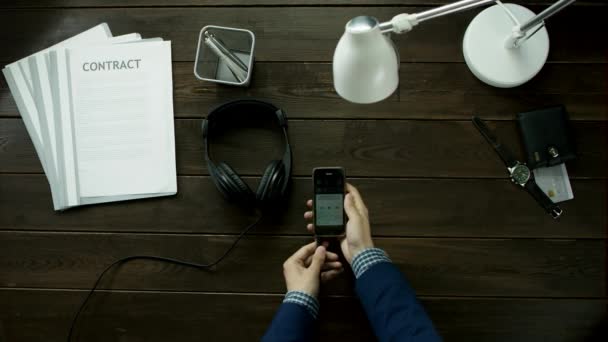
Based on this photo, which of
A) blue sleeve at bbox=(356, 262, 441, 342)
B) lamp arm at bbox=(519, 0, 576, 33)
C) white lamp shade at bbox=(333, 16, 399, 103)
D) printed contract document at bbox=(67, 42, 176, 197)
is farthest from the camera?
printed contract document at bbox=(67, 42, 176, 197)

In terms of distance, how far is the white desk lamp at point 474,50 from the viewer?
1.56 ft

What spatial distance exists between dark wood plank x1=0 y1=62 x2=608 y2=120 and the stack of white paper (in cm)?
8

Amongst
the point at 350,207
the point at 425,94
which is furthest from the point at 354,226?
the point at 425,94

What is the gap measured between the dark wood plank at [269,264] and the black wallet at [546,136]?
0.58ft

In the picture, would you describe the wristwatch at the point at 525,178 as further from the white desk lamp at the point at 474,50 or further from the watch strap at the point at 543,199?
the white desk lamp at the point at 474,50

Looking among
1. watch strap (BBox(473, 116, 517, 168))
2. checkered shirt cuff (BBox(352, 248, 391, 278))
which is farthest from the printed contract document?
watch strap (BBox(473, 116, 517, 168))

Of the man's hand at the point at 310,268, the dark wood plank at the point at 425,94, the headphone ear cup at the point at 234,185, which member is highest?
the dark wood plank at the point at 425,94

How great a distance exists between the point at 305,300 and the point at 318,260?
0.08 meters

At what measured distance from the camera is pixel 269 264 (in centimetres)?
89

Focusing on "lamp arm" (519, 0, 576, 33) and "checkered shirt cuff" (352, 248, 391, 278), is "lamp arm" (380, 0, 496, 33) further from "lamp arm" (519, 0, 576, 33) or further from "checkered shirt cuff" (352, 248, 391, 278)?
"checkered shirt cuff" (352, 248, 391, 278)

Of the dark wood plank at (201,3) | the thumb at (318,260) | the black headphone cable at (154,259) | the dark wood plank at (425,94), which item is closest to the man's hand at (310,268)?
the thumb at (318,260)

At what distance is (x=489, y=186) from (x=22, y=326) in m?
1.07

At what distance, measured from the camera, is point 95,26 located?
967 mm

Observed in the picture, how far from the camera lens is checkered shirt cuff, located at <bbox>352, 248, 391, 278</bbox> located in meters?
0.77
